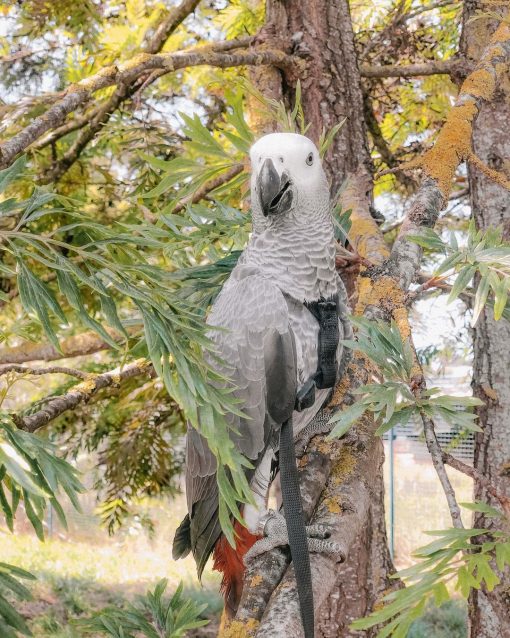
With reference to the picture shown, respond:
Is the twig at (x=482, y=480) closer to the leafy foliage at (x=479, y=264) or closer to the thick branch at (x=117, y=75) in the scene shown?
the leafy foliage at (x=479, y=264)

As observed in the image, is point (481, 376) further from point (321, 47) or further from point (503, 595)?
point (321, 47)

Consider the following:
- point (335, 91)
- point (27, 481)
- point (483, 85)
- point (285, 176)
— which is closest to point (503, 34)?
point (483, 85)

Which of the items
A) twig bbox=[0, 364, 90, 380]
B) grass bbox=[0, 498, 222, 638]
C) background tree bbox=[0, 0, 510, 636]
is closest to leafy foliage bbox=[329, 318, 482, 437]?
background tree bbox=[0, 0, 510, 636]

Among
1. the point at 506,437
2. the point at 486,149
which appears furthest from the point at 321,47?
the point at 506,437

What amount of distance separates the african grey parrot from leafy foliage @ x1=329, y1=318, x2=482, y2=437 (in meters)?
0.22

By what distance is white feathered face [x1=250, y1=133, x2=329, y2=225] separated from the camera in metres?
1.01

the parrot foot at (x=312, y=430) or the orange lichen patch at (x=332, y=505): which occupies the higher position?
the parrot foot at (x=312, y=430)

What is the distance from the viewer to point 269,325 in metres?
1.00

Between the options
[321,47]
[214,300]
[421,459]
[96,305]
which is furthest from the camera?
[421,459]

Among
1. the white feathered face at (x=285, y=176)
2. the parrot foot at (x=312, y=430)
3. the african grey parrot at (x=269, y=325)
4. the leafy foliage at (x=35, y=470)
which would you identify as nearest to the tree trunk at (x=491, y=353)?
the parrot foot at (x=312, y=430)

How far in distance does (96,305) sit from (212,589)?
307cm

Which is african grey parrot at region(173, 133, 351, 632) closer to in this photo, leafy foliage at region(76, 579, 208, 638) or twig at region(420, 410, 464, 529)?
→ leafy foliage at region(76, 579, 208, 638)

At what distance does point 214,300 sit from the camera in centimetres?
114

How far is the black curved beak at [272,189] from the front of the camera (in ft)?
3.29
